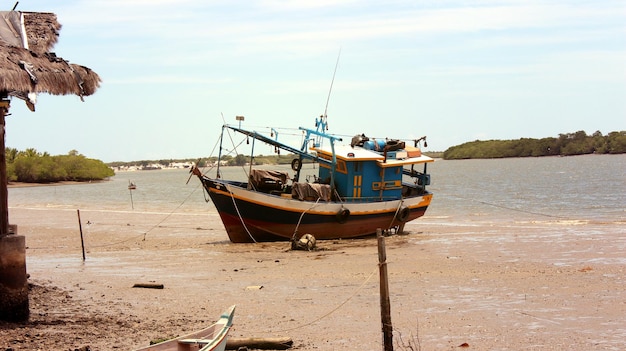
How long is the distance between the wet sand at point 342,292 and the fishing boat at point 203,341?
1.59 meters

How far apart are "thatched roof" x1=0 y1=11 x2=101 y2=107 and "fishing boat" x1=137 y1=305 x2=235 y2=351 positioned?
3779mm

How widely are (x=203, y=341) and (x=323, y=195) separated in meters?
13.8

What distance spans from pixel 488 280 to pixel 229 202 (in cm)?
865

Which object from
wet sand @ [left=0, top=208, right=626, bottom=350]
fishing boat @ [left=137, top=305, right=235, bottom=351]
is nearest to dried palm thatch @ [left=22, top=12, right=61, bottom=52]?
wet sand @ [left=0, top=208, right=626, bottom=350]

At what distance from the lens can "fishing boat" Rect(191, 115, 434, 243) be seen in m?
20.7

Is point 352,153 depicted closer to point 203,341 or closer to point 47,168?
point 203,341

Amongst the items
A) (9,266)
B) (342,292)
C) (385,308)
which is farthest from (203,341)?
(342,292)

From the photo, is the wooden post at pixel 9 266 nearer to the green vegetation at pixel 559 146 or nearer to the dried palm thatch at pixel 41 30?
the dried palm thatch at pixel 41 30

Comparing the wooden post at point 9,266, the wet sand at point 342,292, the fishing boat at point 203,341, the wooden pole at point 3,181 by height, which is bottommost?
the wet sand at point 342,292

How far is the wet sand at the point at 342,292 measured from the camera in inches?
384

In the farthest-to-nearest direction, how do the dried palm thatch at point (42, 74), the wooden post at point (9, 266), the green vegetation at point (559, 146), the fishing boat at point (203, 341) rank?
the green vegetation at point (559, 146) < the wooden post at point (9, 266) < the dried palm thatch at point (42, 74) < the fishing boat at point (203, 341)

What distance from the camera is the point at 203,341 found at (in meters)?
7.47

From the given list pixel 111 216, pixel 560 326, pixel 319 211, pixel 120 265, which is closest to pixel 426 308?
pixel 560 326

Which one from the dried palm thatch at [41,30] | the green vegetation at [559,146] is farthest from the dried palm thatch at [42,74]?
the green vegetation at [559,146]
